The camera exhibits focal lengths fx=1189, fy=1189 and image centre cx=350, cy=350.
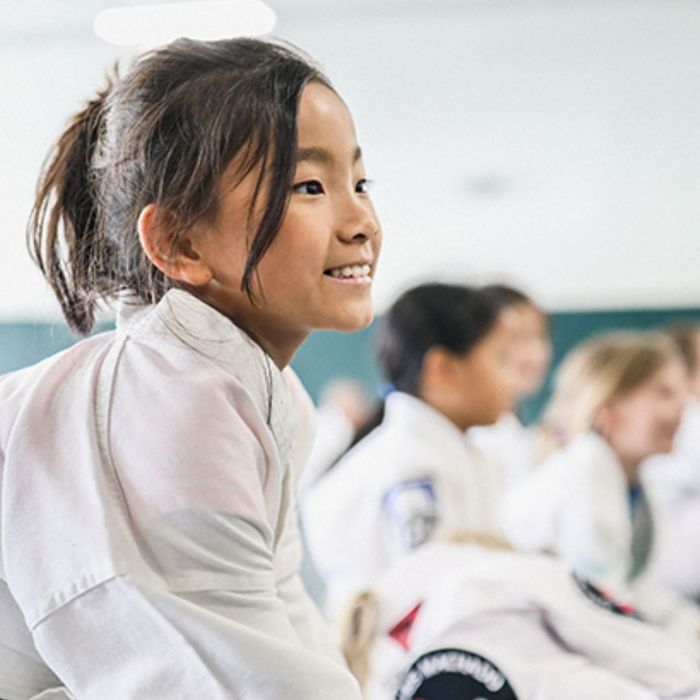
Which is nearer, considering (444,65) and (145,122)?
(145,122)

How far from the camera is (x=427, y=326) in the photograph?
6.97 feet

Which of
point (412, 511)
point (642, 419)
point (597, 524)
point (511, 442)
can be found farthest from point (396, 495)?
point (511, 442)

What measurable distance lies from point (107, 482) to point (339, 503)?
4.44 feet

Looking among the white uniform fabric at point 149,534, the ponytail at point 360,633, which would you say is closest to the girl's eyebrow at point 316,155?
the white uniform fabric at point 149,534

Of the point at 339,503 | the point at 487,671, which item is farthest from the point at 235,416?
the point at 339,503

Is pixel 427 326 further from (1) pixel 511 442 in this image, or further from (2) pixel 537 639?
(1) pixel 511 442

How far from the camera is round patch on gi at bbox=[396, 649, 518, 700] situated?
105 centimetres

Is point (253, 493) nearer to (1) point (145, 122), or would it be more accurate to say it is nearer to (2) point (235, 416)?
(2) point (235, 416)

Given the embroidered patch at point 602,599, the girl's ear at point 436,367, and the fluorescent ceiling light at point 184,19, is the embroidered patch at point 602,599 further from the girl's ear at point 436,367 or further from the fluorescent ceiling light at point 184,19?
the fluorescent ceiling light at point 184,19

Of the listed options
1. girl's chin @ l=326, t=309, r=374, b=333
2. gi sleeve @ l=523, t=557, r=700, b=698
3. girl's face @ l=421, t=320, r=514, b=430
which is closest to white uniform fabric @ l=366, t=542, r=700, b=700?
gi sleeve @ l=523, t=557, r=700, b=698

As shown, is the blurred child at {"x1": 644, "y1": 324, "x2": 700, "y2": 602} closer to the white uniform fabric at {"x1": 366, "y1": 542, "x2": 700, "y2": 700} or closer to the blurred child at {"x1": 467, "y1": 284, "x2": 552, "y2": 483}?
the blurred child at {"x1": 467, "y1": 284, "x2": 552, "y2": 483}

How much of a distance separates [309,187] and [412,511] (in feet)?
3.87

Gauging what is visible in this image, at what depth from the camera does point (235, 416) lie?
0.68m

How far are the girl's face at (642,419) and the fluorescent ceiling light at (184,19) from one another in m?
1.33
